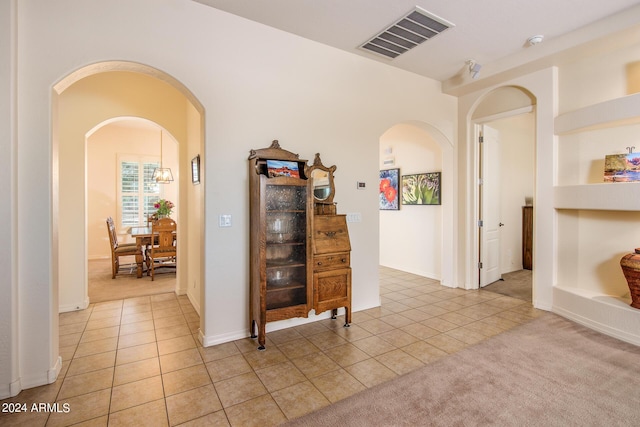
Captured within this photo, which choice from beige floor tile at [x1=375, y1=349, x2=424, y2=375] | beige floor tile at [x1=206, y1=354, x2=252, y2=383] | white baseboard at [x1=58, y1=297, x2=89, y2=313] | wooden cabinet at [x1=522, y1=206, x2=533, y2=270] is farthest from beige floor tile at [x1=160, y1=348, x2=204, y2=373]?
wooden cabinet at [x1=522, y1=206, x2=533, y2=270]

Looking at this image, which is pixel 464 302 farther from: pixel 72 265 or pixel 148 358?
pixel 72 265

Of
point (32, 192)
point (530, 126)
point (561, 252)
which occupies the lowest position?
point (561, 252)

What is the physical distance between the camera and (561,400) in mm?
2070

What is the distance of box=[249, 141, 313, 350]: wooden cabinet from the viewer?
117 inches

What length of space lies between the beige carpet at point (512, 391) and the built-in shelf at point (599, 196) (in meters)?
1.35

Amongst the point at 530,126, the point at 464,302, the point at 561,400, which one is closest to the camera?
the point at 561,400

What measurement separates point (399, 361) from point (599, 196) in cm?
276

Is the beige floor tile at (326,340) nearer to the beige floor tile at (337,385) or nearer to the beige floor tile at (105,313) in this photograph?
the beige floor tile at (337,385)

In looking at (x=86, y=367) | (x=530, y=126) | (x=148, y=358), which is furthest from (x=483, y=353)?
(x=530, y=126)

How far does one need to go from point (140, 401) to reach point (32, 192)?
5.66 ft

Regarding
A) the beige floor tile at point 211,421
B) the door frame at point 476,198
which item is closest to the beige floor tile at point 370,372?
the beige floor tile at point 211,421

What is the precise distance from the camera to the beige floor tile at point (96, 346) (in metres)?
2.81

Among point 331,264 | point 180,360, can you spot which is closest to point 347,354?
point 331,264

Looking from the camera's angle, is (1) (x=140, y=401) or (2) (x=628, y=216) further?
(2) (x=628, y=216)
